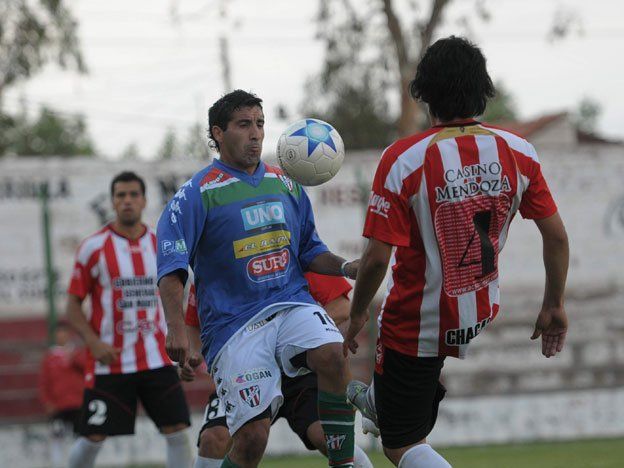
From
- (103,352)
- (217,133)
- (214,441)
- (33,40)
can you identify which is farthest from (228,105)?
(33,40)

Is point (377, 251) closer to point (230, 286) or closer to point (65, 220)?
point (230, 286)

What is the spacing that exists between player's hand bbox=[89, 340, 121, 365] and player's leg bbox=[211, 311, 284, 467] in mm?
2695

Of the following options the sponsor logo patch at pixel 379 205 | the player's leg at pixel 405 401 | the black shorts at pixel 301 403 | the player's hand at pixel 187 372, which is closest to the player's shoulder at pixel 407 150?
the sponsor logo patch at pixel 379 205

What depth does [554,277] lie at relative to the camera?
5.24 meters

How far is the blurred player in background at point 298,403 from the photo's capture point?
6355mm

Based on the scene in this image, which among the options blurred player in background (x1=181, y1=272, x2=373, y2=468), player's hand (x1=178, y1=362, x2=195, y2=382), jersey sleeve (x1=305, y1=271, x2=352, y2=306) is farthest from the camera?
jersey sleeve (x1=305, y1=271, x2=352, y2=306)

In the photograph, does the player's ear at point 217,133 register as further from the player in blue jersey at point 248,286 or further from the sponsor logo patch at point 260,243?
the sponsor logo patch at point 260,243

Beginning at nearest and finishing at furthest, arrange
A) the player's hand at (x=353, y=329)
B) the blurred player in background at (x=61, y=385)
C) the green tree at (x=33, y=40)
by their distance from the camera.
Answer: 1. the player's hand at (x=353, y=329)
2. the blurred player in background at (x=61, y=385)
3. the green tree at (x=33, y=40)

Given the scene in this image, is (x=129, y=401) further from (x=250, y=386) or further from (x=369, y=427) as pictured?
(x=369, y=427)

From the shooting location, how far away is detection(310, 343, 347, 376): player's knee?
5875 millimetres

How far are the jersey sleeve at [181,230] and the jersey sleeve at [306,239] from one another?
1.96 ft

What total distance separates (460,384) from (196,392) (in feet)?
11.9

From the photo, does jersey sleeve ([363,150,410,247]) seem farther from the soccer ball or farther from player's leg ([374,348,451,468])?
the soccer ball

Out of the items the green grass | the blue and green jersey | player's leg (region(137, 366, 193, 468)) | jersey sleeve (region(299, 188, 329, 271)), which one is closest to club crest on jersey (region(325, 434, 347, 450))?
the blue and green jersey
